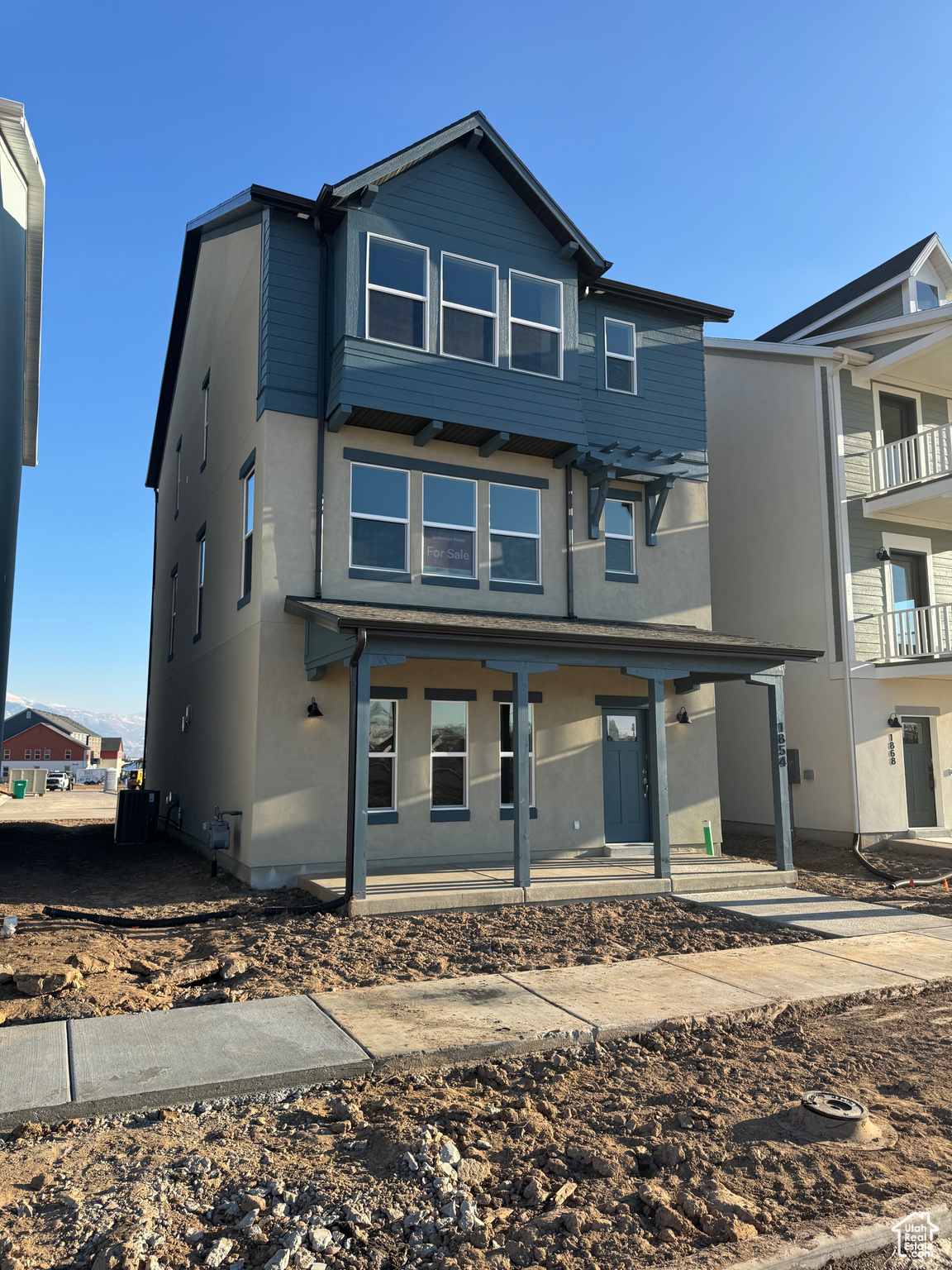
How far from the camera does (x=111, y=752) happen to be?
105 metres

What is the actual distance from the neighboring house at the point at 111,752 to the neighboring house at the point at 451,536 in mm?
94797

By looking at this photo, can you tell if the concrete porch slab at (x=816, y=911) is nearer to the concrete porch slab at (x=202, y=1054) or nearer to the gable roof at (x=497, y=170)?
the concrete porch slab at (x=202, y=1054)

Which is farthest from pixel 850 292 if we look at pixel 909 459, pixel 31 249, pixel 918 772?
pixel 31 249

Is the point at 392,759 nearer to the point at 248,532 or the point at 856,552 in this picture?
the point at 248,532

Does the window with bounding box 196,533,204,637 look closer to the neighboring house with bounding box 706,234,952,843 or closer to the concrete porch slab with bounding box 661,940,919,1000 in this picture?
the neighboring house with bounding box 706,234,952,843

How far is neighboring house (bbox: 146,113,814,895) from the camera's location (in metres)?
11.9

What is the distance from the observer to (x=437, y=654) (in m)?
10.8

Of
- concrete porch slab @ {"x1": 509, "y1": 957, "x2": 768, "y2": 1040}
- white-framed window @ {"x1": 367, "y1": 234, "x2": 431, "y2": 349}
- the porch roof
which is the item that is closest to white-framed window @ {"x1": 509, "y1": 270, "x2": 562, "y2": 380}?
white-framed window @ {"x1": 367, "y1": 234, "x2": 431, "y2": 349}

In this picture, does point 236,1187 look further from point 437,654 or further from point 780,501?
point 780,501

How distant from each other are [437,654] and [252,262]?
24.4 ft

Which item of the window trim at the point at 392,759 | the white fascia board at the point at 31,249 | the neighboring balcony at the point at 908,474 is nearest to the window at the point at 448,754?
the window trim at the point at 392,759

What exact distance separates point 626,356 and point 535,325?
7.03ft

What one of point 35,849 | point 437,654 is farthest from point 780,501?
point 35,849

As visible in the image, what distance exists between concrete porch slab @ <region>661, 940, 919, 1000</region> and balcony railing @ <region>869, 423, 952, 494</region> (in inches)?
446
